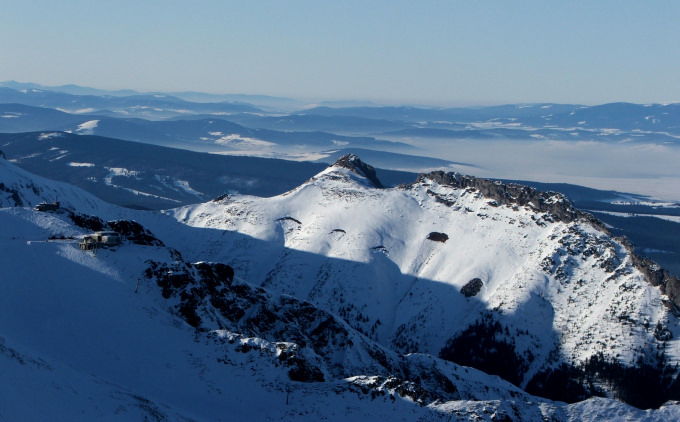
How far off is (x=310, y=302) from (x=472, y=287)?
40780mm

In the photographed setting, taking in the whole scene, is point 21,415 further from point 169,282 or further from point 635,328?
point 635,328

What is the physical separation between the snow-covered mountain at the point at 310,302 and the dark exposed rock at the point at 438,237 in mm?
301

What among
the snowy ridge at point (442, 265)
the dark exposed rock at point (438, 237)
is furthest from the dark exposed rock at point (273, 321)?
the dark exposed rock at point (438, 237)

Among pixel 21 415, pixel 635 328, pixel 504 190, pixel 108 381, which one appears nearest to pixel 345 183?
pixel 504 190

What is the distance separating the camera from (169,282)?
8394 cm

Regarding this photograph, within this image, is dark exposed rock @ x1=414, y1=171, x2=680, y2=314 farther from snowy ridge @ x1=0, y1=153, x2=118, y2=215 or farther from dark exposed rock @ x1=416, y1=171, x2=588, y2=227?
snowy ridge @ x1=0, y1=153, x2=118, y2=215

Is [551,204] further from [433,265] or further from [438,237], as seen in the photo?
[433,265]

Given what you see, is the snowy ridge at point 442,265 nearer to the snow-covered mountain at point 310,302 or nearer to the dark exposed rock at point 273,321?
the snow-covered mountain at point 310,302

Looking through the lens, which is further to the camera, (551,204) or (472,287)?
(551,204)

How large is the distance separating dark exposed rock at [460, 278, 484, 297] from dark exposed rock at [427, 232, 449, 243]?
16.6 metres

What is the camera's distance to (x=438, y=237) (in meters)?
155

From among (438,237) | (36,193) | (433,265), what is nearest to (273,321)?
(433,265)

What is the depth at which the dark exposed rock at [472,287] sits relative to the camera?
136 metres

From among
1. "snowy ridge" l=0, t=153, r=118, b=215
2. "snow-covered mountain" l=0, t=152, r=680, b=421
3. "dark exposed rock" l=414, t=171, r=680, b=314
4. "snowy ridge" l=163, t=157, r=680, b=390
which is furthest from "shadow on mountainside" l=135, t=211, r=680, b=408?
"snowy ridge" l=0, t=153, r=118, b=215
